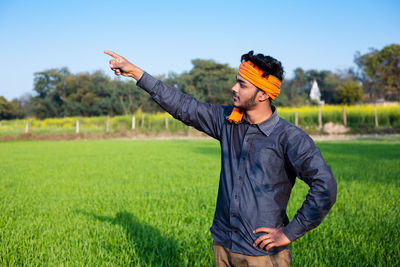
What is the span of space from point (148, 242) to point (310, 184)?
240cm

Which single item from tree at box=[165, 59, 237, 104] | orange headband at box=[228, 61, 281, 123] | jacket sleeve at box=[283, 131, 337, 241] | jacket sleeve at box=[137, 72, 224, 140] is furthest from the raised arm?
tree at box=[165, 59, 237, 104]

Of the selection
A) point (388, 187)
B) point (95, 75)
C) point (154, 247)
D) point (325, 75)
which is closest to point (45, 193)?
point (154, 247)

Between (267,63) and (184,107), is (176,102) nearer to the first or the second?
(184,107)

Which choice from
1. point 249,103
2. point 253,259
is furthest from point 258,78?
point 253,259

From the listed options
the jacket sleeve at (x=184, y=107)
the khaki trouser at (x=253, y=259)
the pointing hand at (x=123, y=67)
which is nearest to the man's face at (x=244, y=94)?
the jacket sleeve at (x=184, y=107)

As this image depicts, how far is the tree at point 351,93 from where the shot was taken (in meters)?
39.5

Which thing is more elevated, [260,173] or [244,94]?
[244,94]

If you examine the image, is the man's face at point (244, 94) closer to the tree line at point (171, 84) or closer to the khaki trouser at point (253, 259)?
the khaki trouser at point (253, 259)

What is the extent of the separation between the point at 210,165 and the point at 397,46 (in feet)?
117

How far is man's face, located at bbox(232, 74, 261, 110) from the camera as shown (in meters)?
1.75

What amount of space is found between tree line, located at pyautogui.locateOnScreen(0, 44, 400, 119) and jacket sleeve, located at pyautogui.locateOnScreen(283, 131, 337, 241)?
123 feet

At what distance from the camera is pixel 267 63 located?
172 centimetres

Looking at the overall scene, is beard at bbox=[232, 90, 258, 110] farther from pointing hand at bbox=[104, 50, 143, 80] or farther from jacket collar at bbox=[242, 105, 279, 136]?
pointing hand at bbox=[104, 50, 143, 80]

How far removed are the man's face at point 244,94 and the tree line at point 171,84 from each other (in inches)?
1472
